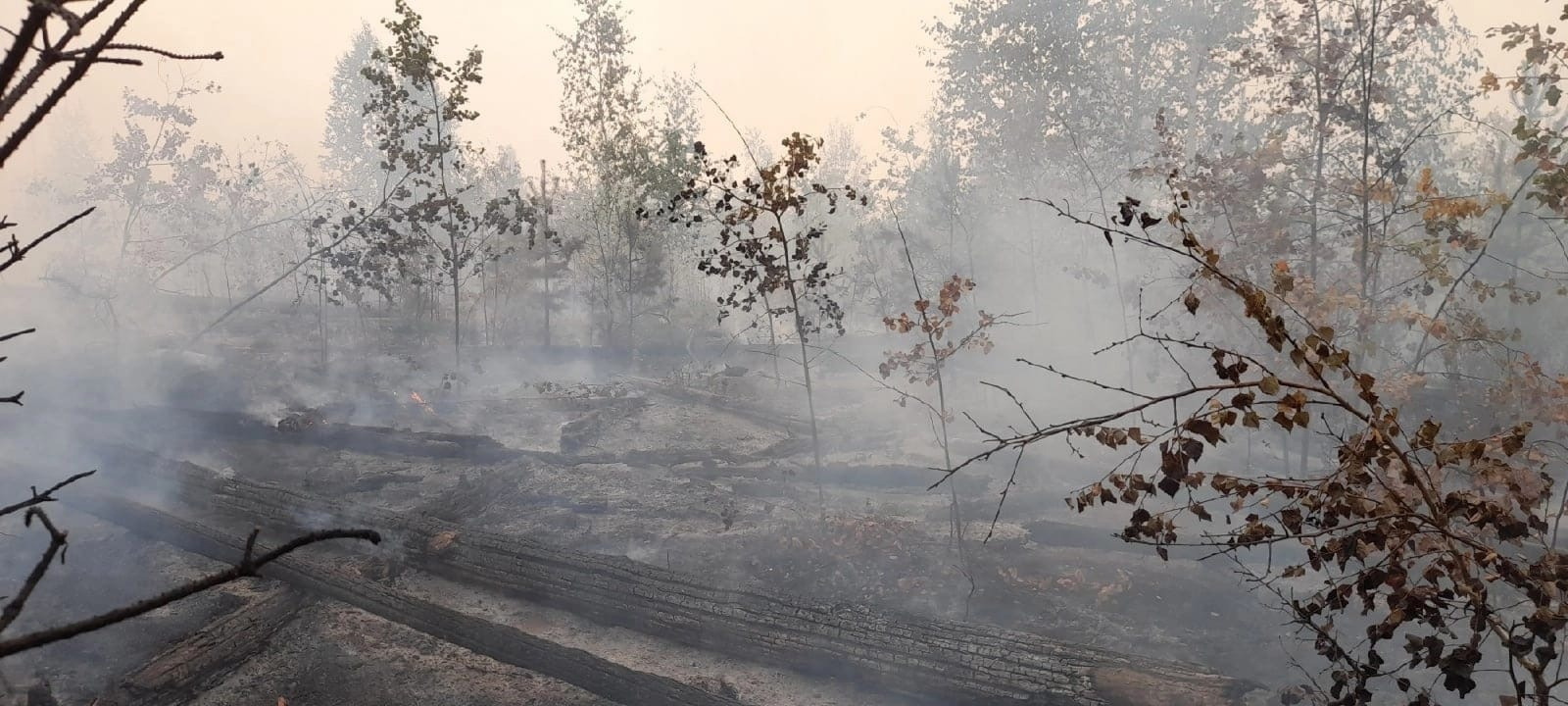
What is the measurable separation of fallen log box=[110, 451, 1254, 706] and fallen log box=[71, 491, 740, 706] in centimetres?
86

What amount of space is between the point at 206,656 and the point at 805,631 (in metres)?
5.67

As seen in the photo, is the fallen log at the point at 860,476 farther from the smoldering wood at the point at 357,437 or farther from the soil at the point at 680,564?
the smoldering wood at the point at 357,437

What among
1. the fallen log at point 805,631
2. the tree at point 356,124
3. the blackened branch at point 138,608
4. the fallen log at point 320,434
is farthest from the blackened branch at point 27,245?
the tree at point 356,124

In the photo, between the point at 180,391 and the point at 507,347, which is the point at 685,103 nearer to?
the point at 507,347

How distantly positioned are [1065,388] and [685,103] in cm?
2635

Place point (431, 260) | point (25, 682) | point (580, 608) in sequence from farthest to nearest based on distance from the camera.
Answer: point (431, 260) → point (580, 608) → point (25, 682)

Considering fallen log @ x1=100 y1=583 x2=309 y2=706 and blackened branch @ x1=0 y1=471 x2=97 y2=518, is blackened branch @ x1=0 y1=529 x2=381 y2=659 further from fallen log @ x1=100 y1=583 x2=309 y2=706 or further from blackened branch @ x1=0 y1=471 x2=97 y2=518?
fallen log @ x1=100 y1=583 x2=309 y2=706

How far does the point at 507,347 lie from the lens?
24.8 m

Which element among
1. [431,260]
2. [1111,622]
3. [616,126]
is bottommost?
[1111,622]

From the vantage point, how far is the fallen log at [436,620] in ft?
22.2

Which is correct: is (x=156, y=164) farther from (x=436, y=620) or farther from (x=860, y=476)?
(x=436, y=620)

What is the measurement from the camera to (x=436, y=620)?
788 centimetres

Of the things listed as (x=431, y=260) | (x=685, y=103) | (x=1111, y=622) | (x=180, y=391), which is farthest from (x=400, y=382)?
(x=685, y=103)

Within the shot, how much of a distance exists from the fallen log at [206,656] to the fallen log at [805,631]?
1.82 metres
